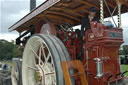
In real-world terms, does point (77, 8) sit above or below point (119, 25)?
above

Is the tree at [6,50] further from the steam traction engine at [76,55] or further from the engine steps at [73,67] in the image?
the engine steps at [73,67]

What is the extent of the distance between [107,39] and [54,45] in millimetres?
919

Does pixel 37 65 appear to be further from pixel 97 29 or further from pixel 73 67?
pixel 97 29

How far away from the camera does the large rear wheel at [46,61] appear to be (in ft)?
9.08

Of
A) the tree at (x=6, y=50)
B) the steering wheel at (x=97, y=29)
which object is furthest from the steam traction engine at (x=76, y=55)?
the tree at (x=6, y=50)

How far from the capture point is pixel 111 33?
275cm

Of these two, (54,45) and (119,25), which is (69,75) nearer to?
(54,45)

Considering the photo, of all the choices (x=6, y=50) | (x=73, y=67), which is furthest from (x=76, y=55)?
(x=6, y=50)

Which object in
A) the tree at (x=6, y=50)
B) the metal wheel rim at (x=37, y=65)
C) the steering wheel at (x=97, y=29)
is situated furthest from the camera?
the tree at (x=6, y=50)

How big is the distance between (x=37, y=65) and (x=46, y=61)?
199 mm

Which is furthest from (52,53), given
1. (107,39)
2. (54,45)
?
(107,39)

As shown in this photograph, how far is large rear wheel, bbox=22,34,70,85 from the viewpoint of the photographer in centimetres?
277

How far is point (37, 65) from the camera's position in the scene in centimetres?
331

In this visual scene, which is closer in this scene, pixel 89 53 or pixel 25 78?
pixel 89 53
